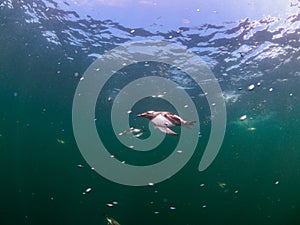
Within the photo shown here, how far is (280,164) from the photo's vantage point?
5088 cm

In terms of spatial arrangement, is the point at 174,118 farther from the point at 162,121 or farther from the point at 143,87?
the point at 143,87

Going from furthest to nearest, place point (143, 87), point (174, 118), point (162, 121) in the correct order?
point (143, 87) → point (162, 121) → point (174, 118)

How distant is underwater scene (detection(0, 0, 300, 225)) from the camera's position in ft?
43.7

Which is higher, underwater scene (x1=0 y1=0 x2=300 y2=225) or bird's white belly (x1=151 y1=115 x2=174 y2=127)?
underwater scene (x1=0 y1=0 x2=300 y2=225)

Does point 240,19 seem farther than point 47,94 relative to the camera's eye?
No

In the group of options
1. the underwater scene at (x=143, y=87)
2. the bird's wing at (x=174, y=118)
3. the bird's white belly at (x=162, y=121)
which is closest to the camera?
the bird's wing at (x=174, y=118)

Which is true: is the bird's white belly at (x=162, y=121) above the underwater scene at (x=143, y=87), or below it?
below

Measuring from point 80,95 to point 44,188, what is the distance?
2247 cm

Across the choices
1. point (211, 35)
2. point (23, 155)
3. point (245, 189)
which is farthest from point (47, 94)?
point (245, 189)

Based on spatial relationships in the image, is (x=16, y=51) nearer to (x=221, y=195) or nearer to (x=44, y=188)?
(x=44, y=188)

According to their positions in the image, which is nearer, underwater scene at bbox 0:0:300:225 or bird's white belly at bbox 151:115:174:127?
bird's white belly at bbox 151:115:174:127

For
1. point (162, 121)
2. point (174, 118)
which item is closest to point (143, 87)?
point (162, 121)

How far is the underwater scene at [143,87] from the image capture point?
1332cm

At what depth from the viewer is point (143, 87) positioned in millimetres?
20500
